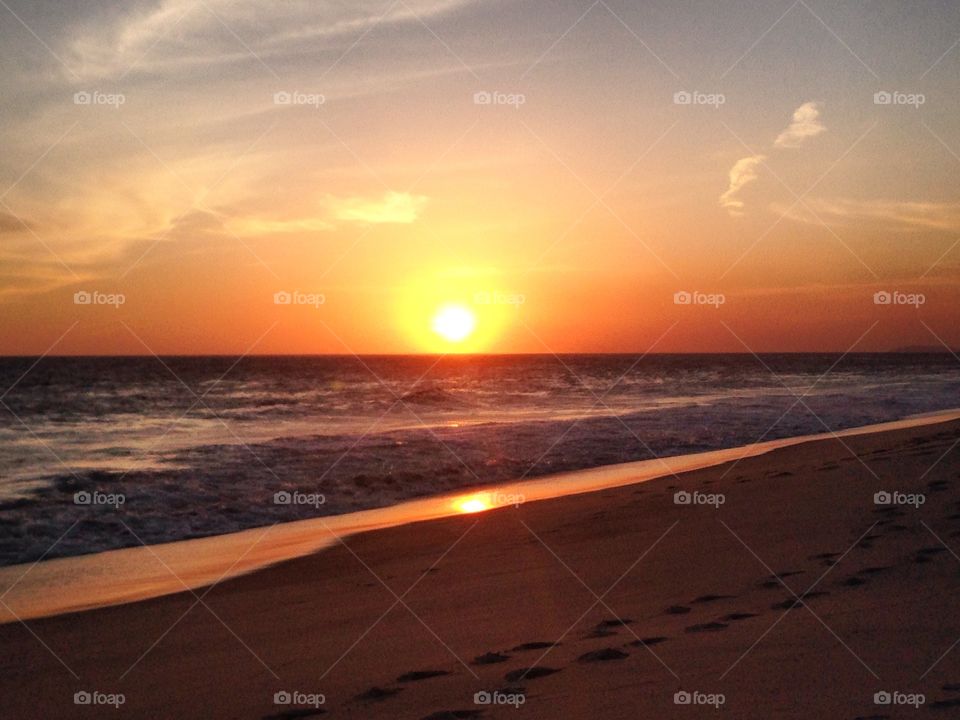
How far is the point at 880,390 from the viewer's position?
139ft

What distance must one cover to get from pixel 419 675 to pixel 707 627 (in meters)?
2.13

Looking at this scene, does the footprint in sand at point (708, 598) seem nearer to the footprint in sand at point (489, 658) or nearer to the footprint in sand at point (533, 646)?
the footprint in sand at point (533, 646)

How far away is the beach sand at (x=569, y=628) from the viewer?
4.98 metres

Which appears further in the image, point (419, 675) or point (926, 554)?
point (926, 554)

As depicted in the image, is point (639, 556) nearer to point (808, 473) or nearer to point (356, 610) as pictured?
point (356, 610)

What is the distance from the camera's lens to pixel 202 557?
33.7 feet

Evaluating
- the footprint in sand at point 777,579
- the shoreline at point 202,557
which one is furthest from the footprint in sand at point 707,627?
the shoreline at point 202,557

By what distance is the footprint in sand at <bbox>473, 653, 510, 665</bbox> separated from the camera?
5.62m

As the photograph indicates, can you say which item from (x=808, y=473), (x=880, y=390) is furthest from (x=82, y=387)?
(x=808, y=473)

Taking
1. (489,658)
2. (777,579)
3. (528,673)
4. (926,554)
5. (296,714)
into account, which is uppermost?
(926,554)

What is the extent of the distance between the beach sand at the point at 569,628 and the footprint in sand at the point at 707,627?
0.02 meters

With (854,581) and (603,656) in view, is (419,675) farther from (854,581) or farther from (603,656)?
(854,581)

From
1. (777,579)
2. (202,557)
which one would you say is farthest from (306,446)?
(777,579)

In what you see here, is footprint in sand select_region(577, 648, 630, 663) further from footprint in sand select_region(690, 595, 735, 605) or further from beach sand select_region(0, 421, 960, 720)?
footprint in sand select_region(690, 595, 735, 605)
